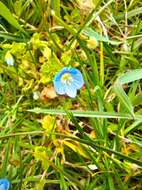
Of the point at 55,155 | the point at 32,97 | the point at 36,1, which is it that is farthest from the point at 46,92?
the point at 36,1

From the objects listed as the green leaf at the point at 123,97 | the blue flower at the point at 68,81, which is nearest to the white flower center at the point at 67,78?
the blue flower at the point at 68,81

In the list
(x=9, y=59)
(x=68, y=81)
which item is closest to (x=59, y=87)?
(x=68, y=81)

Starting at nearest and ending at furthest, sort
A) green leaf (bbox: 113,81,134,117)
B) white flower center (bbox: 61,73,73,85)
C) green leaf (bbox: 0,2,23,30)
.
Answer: green leaf (bbox: 113,81,134,117) < white flower center (bbox: 61,73,73,85) < green leaf (bbox: 0,2,23,30)

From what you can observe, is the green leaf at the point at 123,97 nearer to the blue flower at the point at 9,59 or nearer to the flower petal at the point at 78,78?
the flower petal at the point at 78,78

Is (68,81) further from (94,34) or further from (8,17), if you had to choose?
(8,17)

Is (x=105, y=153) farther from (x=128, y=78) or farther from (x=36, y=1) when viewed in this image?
(x=36, y=1)

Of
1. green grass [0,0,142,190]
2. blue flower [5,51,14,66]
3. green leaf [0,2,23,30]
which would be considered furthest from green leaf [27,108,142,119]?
green leaf [0,2,23,30]

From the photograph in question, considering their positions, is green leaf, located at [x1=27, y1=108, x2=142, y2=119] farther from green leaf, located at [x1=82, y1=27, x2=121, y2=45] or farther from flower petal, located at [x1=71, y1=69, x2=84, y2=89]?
green leaf, located at [x1=82, y1=27, x2=121, y2=45]

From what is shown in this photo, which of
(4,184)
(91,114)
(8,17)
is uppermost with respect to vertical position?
(8,17)
